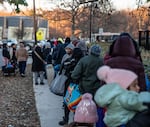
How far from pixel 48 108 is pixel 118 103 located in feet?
19.4

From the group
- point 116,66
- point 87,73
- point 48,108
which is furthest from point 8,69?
point 116,66

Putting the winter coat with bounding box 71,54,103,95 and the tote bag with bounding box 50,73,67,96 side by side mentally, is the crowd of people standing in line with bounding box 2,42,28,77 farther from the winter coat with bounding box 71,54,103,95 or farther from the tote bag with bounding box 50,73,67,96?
the winter coat with bounding box 71,54,103,95

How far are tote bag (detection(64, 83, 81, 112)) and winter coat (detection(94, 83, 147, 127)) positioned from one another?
249cm

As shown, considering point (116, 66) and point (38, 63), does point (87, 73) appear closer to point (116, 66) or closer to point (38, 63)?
point (116, 66)

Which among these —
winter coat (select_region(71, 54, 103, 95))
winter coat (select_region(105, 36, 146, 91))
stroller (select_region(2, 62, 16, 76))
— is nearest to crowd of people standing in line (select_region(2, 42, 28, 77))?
stroller (select_region(2, 62, 16, 76))

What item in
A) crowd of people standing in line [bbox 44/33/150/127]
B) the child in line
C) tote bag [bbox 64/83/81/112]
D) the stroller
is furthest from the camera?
the stroller

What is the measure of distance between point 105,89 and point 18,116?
5331 mm

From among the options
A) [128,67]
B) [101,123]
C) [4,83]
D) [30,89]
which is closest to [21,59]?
[4,83]

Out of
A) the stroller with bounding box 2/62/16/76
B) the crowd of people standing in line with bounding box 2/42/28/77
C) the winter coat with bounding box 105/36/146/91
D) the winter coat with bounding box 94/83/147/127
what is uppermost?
the winter coat with bounding box 105/36/146/91

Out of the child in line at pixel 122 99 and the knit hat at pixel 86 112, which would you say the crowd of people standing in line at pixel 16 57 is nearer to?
the knit hat at pixel 86 112

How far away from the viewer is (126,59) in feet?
14.8

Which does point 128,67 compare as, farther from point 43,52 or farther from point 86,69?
point 43,52

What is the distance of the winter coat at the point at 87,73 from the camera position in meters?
6.41

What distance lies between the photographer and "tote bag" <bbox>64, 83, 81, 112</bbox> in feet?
22.1
